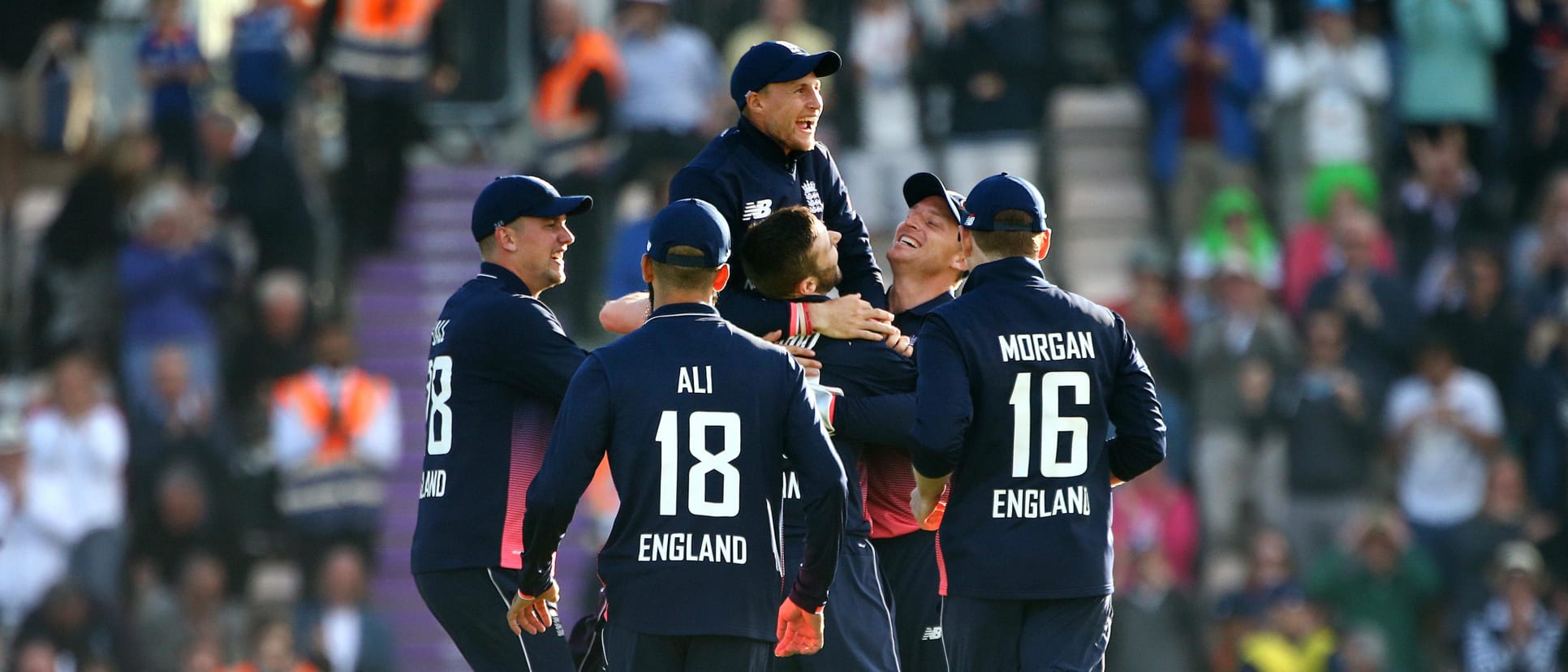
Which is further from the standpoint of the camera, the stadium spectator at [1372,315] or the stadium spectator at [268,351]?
the stadium spectator at [268,351]

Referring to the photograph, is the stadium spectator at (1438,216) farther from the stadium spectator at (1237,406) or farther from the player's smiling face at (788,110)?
the player's smiling face at (788,110)

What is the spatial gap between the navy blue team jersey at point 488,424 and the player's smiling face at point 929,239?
3.85 feet

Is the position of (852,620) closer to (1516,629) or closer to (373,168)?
(1516,629)

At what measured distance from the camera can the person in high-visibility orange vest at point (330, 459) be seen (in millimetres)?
14664

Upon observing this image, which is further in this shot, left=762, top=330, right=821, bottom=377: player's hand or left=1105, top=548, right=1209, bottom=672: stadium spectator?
left=1105, top=548, right=1209, bottom=672: stadium spectator

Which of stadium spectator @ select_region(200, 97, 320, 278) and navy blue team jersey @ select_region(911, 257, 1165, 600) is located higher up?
stadium spectator @ select_region(200, 97, 320, 278)

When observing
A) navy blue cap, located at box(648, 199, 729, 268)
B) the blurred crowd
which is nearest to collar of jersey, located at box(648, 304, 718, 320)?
navy blue cap, located at box(648, 199, 729, 268)

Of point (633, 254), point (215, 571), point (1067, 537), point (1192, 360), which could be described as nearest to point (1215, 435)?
point (1192, 360)

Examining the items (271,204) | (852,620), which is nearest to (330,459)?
(271,204)

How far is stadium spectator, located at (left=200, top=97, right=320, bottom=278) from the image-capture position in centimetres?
1594

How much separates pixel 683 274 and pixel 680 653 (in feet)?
3.43

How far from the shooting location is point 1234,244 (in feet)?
51.5

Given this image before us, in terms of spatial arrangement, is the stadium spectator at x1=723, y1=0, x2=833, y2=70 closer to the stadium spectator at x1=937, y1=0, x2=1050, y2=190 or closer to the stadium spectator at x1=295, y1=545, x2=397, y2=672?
the stadium spectator at x1=937, y1=0, x2=1050, y2=190

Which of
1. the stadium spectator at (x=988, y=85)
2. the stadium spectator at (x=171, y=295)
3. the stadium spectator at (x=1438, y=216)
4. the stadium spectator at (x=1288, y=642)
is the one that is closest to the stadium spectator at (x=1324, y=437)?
the stadium spectator at (x=1288, y=642)
